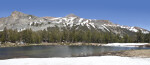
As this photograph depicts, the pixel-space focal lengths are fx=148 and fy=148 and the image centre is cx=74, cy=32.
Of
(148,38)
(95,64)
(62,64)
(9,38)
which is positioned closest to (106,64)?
(95,64)

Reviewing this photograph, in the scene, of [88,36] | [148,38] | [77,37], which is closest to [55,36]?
[77,37]

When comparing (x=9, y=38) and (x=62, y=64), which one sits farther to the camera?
(x=9, y=38)

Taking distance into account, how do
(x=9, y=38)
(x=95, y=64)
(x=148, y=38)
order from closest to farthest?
(x=95, y=64), (x=9, y=38), (x=148, y=38)

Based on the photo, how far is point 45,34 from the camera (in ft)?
442

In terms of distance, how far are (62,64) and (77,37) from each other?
11394cm

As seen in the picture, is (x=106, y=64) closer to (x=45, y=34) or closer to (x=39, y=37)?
(x=39, y=37)

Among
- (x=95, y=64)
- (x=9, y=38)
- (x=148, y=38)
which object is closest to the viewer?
(x=95, y=64)

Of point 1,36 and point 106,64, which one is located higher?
point 1,36

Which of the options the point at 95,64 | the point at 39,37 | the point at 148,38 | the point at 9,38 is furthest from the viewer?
the point at 148,38

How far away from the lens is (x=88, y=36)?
137500mm

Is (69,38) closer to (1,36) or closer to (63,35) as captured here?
(63,35)

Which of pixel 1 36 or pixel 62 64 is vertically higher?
pixel 1 36

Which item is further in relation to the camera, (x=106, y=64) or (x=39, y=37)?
(x=39, y=37)

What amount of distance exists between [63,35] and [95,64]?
114m
